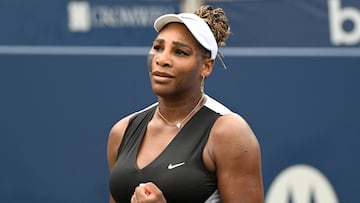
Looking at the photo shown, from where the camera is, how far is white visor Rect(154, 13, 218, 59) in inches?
118

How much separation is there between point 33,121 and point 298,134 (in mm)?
1542

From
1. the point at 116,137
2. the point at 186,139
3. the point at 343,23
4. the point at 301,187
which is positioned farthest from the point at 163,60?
the point at 343,23

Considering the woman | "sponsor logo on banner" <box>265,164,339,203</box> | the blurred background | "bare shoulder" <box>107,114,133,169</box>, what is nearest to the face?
the woman

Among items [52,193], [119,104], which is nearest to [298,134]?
[119,104]

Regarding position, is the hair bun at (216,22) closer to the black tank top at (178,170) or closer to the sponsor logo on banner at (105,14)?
the black tank top at (178,170)

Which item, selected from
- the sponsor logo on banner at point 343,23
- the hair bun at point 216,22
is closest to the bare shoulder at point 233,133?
the hair bun at point 216,22

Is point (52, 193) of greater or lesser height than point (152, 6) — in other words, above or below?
below

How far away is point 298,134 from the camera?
556 centimetres

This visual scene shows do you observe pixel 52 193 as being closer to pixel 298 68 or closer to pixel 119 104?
pixel 119 104

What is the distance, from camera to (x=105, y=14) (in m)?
5.52

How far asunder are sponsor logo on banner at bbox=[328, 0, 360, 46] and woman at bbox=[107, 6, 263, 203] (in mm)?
2555

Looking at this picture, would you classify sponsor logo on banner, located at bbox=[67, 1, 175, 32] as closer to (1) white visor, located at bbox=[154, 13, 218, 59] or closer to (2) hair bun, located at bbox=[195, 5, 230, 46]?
(2) hair bun, located at bbox=[195, 5, 230, 46]

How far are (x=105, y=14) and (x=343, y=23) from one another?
140 cm

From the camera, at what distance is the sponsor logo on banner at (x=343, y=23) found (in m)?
5.59
